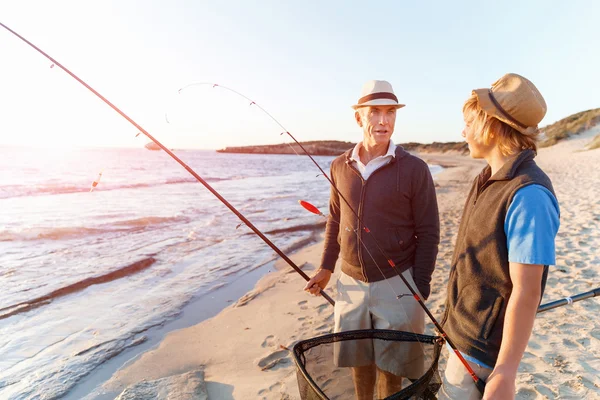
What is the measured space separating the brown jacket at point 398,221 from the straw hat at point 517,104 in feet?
3.14

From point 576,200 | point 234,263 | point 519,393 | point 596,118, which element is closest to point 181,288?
point 234,263

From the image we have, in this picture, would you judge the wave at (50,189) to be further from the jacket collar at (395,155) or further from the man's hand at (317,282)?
the jacket collar at (395,155)

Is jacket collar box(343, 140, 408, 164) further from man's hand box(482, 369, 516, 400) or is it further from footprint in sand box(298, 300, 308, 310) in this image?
footprint in sand box(298, 300, 308, 310)

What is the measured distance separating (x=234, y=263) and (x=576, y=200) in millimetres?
8745

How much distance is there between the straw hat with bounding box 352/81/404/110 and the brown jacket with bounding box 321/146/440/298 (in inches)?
12.8

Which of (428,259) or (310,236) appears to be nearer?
(428,259)

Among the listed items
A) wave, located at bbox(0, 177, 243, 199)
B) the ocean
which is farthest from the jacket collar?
wave, located at bbox(0, 177, 243, 199)

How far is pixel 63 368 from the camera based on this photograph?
389 cm

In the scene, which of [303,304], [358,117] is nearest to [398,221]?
[358,117]

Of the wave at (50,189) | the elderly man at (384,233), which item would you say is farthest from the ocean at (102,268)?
the elderly man at (384,233)

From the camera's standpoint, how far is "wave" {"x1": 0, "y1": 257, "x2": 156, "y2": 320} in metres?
5.27

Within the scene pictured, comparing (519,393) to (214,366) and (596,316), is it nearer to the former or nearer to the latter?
(596,316)

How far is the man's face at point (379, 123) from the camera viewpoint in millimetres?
2449

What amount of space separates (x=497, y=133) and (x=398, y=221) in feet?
3.35
